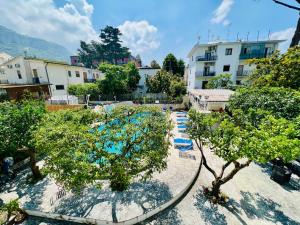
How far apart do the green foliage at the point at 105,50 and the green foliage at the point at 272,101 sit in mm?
54482

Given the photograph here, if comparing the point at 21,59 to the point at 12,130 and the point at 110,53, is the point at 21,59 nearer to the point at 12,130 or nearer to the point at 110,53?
the point at 12,130

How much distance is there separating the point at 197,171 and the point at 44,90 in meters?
28.5

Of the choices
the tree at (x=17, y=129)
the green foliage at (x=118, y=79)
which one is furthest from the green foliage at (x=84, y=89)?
the tree at (x=17, y=129)

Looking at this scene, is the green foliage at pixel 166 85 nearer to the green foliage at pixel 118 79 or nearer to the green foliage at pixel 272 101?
the green foliage at pixel 118 79

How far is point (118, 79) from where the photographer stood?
28250 mm

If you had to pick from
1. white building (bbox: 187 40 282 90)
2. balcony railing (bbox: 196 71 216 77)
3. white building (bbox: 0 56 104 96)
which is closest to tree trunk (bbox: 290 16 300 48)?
white building (bbox: 187 40 282 90)

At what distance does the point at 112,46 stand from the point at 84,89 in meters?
36.0

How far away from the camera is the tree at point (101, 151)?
16.6 ft

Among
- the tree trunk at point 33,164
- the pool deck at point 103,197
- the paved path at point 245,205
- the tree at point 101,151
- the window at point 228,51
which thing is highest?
the window at point 228,51

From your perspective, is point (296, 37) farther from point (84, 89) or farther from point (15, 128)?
point (84, 89)

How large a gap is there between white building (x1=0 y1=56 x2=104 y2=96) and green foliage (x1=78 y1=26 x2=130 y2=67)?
3071 cm

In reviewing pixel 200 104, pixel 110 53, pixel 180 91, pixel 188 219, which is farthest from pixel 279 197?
pixel 110 53

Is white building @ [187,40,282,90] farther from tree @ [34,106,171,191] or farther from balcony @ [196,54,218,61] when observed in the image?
tree @ [34,106,171,191]

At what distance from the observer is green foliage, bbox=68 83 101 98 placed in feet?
88.8
